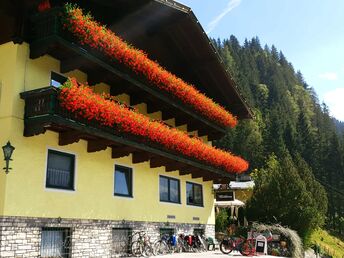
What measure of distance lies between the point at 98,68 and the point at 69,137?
309 cm

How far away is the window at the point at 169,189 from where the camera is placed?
21.5m

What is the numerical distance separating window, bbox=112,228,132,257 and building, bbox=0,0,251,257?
0.06m

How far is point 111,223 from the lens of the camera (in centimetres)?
1714

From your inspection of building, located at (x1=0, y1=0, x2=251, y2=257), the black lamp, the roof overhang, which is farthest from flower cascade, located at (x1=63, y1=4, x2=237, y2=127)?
the black lamp

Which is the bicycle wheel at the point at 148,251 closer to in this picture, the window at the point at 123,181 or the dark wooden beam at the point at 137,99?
the window at the point at 123,181

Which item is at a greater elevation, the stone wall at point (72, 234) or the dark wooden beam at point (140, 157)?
the dark wooden beam at point (140, 157)

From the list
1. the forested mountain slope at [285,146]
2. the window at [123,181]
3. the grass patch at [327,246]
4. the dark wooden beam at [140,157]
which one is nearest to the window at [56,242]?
the window at [123,181]

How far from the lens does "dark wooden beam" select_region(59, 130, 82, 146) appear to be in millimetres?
14797

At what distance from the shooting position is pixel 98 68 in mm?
16531

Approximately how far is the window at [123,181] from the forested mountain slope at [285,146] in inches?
679

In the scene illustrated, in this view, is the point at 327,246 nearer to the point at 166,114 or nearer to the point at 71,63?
the point at 166,114

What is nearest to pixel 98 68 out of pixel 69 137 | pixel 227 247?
pixel 69 137

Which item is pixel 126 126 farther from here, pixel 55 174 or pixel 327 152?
pixel 327 152

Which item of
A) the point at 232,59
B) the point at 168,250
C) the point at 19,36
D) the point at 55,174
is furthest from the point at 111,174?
the point at 232,59
